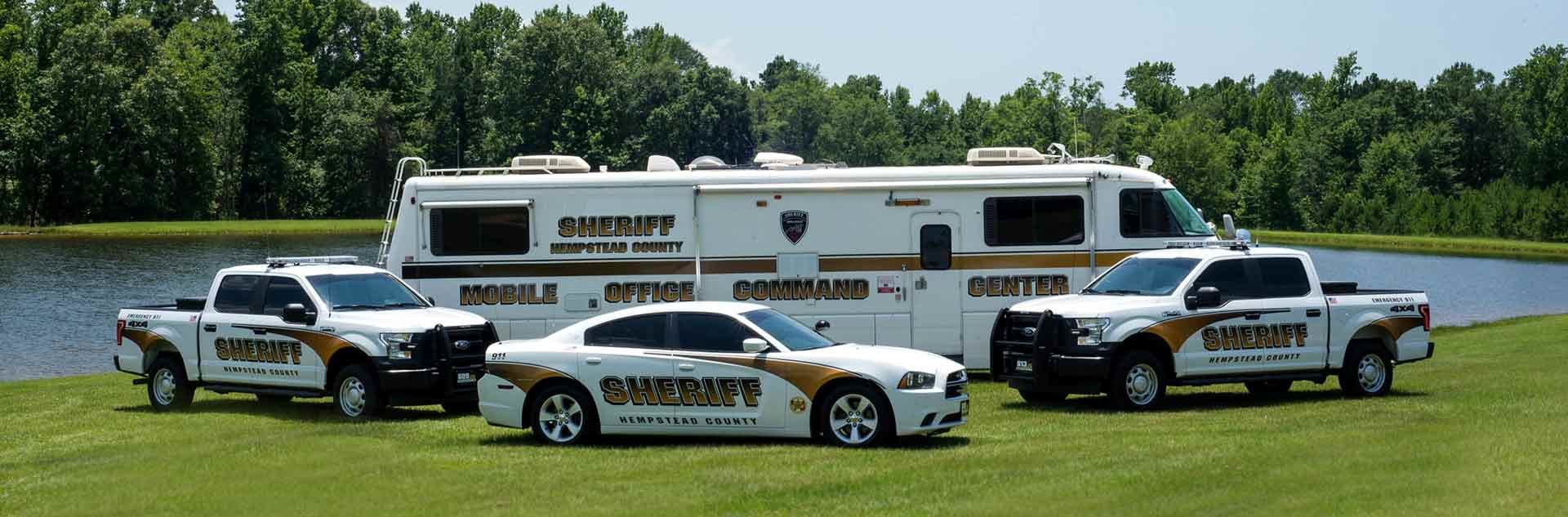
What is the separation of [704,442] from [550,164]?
887cm

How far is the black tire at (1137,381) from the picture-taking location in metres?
18.2

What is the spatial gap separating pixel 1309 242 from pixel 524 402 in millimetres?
83923

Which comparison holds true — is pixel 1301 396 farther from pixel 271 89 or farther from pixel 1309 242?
pixel 271 89

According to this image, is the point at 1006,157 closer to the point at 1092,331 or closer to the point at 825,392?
the point at 1092,331

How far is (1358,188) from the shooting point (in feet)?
347

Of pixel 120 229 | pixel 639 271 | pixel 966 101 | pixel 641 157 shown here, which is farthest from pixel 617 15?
pixel 639 271

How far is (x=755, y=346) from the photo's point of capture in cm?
1541

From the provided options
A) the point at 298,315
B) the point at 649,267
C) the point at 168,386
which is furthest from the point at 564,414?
the point at 168,386

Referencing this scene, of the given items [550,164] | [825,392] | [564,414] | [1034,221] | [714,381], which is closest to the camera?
[825,392]

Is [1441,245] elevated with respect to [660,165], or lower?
lower

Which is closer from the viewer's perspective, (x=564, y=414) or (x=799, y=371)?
(x=799, y=371)

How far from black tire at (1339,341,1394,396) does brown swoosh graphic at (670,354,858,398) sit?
730 centimetres

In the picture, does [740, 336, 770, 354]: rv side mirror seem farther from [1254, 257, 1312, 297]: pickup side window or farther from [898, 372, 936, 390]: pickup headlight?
[1254, 257, 1312, 297]: pickup side window

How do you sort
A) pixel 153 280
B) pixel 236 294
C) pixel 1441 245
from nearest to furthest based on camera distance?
pixel 236 294
pixel 153 280
pixel 1441 245
